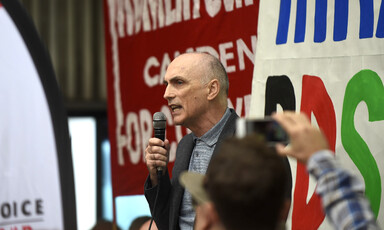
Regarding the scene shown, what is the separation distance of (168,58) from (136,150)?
2.17 ft

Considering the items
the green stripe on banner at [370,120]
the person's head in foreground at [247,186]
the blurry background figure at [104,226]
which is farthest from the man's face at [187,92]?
the blurry background figure at [104,226]

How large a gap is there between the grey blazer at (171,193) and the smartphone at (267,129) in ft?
3.27

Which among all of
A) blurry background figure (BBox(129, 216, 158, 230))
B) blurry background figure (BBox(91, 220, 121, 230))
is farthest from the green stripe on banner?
blurry background figure (BBox(91, 220, 121, 230))

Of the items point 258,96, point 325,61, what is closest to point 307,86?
point 325,61

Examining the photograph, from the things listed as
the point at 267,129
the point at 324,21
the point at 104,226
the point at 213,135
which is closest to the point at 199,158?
the point at 213,135

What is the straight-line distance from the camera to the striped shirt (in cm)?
224

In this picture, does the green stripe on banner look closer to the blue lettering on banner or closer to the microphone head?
the blue lettering on banner

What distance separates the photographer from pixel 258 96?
2758 millimetres

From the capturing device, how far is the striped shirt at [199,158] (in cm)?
224

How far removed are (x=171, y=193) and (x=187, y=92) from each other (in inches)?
15.1

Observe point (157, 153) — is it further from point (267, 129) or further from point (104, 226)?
point (104, 226)

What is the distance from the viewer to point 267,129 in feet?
3.92

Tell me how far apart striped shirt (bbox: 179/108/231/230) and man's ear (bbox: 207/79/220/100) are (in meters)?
0.09

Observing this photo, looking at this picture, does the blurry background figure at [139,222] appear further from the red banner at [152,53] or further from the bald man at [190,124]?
the bald man at [190,124]
